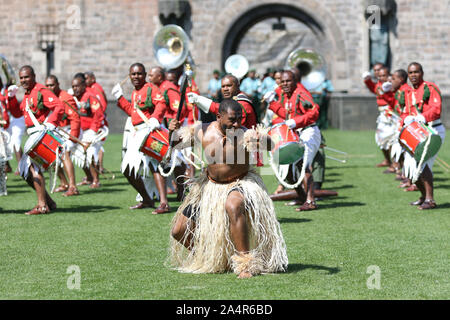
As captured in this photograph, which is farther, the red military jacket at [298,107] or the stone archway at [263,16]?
the stone archway at [263,16]

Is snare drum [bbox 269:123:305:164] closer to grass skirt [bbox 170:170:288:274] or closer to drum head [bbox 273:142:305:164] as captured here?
drum head [bbox 273:142:305:164]

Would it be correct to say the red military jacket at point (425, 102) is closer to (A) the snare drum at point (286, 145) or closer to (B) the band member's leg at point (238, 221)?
(A) the snare drum at point (286, 145)

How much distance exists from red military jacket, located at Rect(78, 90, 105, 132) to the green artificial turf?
1481mm

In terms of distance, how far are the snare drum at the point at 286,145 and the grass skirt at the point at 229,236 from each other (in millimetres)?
3398

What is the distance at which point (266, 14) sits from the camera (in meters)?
31.0

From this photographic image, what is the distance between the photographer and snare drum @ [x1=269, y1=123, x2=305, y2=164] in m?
11.3

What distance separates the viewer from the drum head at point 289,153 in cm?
1130

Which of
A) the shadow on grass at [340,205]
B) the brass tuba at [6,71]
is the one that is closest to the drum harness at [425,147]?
the shadow on grass at [340,205]

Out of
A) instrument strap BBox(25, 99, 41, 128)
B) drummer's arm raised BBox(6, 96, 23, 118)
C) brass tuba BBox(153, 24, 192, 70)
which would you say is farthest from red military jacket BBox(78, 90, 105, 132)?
instrument strap BBox(25, 99, 41, 128)

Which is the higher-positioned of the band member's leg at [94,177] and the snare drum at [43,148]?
the snare drum at [43,148]

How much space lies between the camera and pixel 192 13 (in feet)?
101

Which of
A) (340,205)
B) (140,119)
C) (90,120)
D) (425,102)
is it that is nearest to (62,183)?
(90,120)

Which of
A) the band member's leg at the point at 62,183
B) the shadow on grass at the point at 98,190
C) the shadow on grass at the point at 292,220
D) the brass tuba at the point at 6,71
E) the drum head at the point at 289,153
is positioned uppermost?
the brass tuba at the point at 6,71

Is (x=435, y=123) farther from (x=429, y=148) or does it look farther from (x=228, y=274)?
(x=228, y=274)
